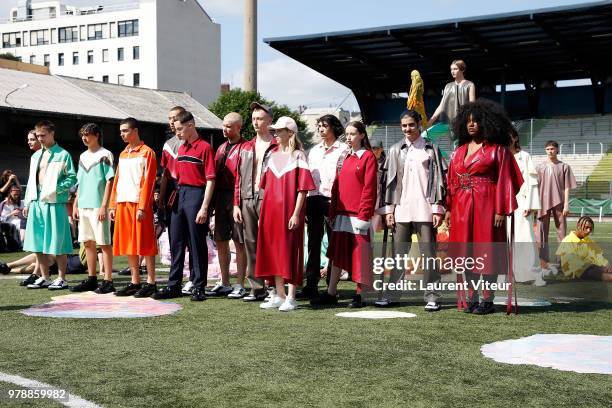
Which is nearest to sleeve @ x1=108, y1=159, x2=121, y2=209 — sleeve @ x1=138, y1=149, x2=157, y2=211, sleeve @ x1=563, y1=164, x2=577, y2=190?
sleeve @ x1=138, y1=149, x2=157, y2=211

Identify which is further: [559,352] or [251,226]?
[251,226]

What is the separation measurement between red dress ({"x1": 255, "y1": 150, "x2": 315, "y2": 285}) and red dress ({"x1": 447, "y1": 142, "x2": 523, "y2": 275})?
4.74ft

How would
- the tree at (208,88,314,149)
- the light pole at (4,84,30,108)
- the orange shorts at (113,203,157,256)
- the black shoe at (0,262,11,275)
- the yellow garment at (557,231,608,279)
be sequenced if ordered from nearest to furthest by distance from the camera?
the orange shorts at (113,203,157,256) → the yellow garment at (557,231,608,279) → the black shoe at (0,262,11,275) → the light pole at (4,84,30,108) → the tree at (208,88,314,149)

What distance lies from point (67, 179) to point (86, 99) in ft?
120

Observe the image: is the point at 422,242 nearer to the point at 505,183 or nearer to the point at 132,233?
the point at 505,183

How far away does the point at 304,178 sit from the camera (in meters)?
7.59

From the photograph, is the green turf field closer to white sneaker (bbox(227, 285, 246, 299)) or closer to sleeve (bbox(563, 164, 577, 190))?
white sneaker (bbox(227, 285, 246, 299))

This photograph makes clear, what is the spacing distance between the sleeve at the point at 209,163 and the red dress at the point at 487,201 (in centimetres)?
257

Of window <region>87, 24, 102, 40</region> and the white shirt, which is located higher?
window <region>87, 24, 102, 40</region>

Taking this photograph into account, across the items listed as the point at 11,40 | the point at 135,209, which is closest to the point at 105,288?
the point at 135,209

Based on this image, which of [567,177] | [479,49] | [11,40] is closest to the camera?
[567,177]

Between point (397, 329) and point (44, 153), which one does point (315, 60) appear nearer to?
point (44, 153)

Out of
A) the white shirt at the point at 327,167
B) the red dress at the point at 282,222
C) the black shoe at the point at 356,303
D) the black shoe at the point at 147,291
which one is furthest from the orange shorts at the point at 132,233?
the black shoe at the point at 356,303

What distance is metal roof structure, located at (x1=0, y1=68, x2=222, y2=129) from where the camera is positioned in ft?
127
